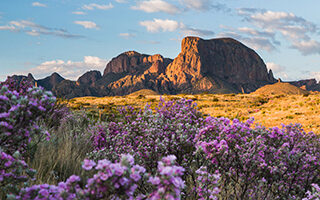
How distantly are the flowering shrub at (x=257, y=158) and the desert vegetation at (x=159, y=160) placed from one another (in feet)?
0.07

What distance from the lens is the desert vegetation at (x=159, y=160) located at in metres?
1.87

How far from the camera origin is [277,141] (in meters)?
5.60

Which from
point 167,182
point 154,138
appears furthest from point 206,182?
point 154,138

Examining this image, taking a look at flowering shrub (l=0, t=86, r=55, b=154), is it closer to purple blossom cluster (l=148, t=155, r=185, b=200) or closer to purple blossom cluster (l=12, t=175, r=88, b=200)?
purple blossom cluster (l=12, t=175, r=88, b=200)

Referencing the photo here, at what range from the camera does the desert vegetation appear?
1871 mm

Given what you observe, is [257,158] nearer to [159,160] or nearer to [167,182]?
[159,160]

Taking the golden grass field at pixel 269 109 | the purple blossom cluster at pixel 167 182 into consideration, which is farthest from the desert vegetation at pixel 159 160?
the golden grass field at pixel 269 109

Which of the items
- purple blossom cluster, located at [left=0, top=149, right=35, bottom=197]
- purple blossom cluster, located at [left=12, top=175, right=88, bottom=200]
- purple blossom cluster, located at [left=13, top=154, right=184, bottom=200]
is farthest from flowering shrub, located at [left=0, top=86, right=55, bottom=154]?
purple blossom cluster, located at [left=13, top=154, right=184, bottom=200]

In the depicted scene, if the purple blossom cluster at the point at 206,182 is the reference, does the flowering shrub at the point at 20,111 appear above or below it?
above

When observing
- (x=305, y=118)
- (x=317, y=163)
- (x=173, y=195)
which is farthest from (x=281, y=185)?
(x=305, y=118)

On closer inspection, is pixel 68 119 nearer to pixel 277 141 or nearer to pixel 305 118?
pixel 277 141

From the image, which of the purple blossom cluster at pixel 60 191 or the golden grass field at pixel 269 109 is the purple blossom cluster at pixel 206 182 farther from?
the golden grass field at pixel 269 109

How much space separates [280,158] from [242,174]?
0.83m

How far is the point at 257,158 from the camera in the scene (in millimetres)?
4719
